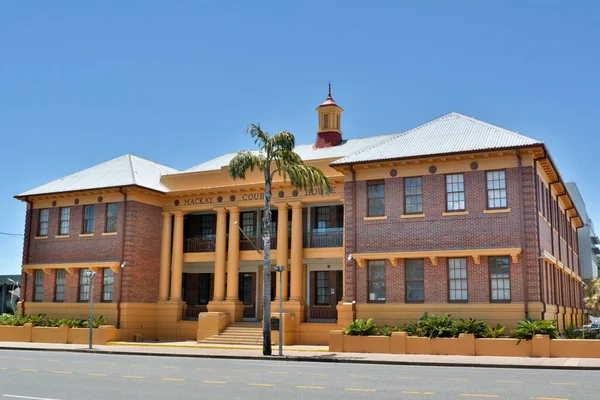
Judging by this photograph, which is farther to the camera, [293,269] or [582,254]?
[582,254]

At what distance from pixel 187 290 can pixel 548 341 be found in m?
21.7

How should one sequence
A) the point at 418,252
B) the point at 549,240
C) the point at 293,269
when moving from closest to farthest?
the point at 418,252 → the point at 549,240 → the point at 293,269

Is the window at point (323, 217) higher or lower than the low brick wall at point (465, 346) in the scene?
higher

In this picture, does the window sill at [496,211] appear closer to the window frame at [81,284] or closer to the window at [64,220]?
the window frame at [81,284]

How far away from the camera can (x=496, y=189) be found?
26.9 m

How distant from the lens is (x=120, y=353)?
2780cm

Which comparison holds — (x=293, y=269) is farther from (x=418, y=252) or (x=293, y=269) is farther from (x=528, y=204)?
(x=528, y=204)

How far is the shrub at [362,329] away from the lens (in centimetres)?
2672

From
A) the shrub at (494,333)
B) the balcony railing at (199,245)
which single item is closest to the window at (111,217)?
the balcony railing at (199,245)

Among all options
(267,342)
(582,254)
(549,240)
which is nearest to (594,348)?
(549,240)

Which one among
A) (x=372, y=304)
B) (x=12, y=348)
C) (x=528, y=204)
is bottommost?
(x=12, y=348)

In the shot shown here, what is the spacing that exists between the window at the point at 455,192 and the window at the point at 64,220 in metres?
21.2

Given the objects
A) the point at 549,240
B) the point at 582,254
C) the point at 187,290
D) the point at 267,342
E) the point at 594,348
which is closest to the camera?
the point at 594,348

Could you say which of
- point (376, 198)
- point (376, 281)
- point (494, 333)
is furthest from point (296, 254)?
point (494, 333)
